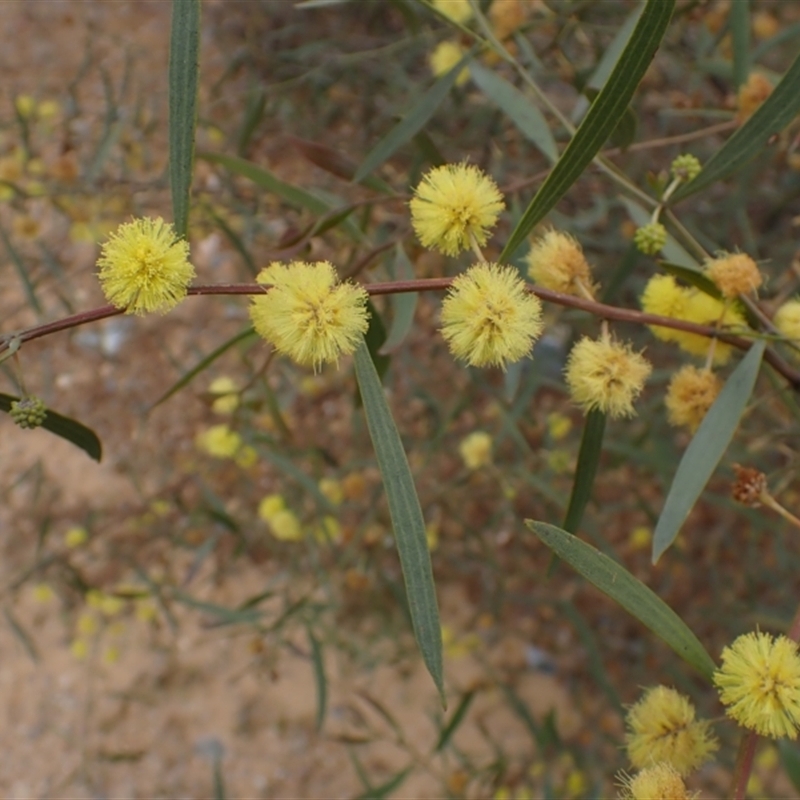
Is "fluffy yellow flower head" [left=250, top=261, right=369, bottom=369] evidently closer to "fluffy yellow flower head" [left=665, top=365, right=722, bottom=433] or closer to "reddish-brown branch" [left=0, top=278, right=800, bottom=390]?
"reddish-brown branch" [left=0, top=278, right=800, bottom=390]

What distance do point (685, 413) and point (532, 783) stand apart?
145 centimetres

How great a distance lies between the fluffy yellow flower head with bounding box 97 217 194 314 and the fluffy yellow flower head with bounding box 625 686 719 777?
0.64m

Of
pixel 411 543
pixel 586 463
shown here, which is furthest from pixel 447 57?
pixel 411 543

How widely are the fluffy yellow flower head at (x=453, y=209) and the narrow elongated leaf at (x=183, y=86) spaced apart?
22cm

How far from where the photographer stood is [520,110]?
43.4 inches

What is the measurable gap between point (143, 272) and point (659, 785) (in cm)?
65

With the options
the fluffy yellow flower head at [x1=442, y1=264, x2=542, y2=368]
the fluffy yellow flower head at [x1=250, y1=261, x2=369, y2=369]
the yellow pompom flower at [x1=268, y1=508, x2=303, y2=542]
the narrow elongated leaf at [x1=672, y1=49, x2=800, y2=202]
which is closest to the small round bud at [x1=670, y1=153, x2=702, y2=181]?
the narrow elongated leaf at [x1=672, y1=49, x2=800, y2=202]

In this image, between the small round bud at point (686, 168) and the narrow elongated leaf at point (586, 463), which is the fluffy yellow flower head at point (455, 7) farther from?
the narrow elongated leaf at point (586, 463)

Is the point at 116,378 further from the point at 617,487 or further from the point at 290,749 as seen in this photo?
the point at 617,487

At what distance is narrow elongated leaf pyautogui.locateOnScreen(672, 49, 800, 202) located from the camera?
867 mm

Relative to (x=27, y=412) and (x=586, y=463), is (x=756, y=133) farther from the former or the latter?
(x=27, y=412)

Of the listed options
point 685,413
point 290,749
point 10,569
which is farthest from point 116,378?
point 685,413

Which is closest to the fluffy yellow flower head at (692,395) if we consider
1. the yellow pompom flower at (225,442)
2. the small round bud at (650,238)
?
the small round bud at (650,238)

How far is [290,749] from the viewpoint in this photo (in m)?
2.29
